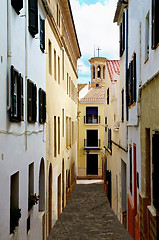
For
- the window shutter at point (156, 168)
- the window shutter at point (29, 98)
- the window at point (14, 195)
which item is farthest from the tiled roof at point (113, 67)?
the window shutter at point (156, 168)

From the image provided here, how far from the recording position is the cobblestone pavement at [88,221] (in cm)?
1330

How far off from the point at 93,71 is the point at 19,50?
36703 mm

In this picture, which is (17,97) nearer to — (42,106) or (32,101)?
(32,101)

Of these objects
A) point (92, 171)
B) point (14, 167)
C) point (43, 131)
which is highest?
point (43, 131)

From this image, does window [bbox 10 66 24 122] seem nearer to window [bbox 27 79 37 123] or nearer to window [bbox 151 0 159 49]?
window [bbox 27 79 37 123]

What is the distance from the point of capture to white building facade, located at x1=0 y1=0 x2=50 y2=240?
742 centimetres

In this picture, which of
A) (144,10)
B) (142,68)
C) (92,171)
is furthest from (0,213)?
(92,171)

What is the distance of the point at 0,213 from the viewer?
6988 mm

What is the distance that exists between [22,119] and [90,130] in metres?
33.7

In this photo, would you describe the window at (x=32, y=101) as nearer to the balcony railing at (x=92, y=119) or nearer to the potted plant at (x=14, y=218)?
the potted plant at (x=14, y=218)

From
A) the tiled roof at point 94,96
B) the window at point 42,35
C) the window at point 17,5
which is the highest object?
the tiled roof at point 94,96

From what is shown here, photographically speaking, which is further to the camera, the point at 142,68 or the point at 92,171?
the point at 92,171

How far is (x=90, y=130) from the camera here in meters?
42.6

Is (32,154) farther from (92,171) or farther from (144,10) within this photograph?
(92,171)
